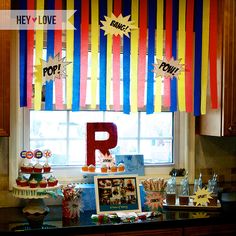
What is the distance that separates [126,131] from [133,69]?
52cm

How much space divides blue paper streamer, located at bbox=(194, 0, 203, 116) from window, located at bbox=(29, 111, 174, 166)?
31 cm

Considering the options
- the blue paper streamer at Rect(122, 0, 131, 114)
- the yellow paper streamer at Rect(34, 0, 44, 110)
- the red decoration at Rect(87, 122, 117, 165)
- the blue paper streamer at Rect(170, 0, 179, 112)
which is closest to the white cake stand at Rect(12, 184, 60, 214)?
the red decoration at Rect(87, 122, 117, 165)

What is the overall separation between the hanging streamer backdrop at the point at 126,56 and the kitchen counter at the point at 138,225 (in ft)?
2.40

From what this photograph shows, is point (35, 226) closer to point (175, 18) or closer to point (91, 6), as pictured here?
point (91, 6)

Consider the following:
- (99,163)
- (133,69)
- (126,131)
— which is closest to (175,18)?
(133,69)

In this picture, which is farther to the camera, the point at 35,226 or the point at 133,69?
the point at 133,69

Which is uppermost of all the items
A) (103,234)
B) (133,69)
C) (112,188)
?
(133,69)

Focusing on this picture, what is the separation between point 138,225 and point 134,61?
1151 mm

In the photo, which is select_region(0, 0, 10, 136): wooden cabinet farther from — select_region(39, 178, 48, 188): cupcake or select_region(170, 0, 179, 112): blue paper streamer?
select_region(170, 0, 179, 112): blue paper streamer

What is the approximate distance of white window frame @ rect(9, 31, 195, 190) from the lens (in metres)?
2.80

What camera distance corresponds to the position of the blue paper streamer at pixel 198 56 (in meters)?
3.05

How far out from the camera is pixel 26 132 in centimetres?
298

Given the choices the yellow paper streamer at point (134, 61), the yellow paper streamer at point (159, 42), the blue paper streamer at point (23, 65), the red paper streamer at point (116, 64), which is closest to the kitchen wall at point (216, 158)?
the yellow paper streamer at point (159, 42)

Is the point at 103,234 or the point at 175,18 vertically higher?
the point at 175,18
